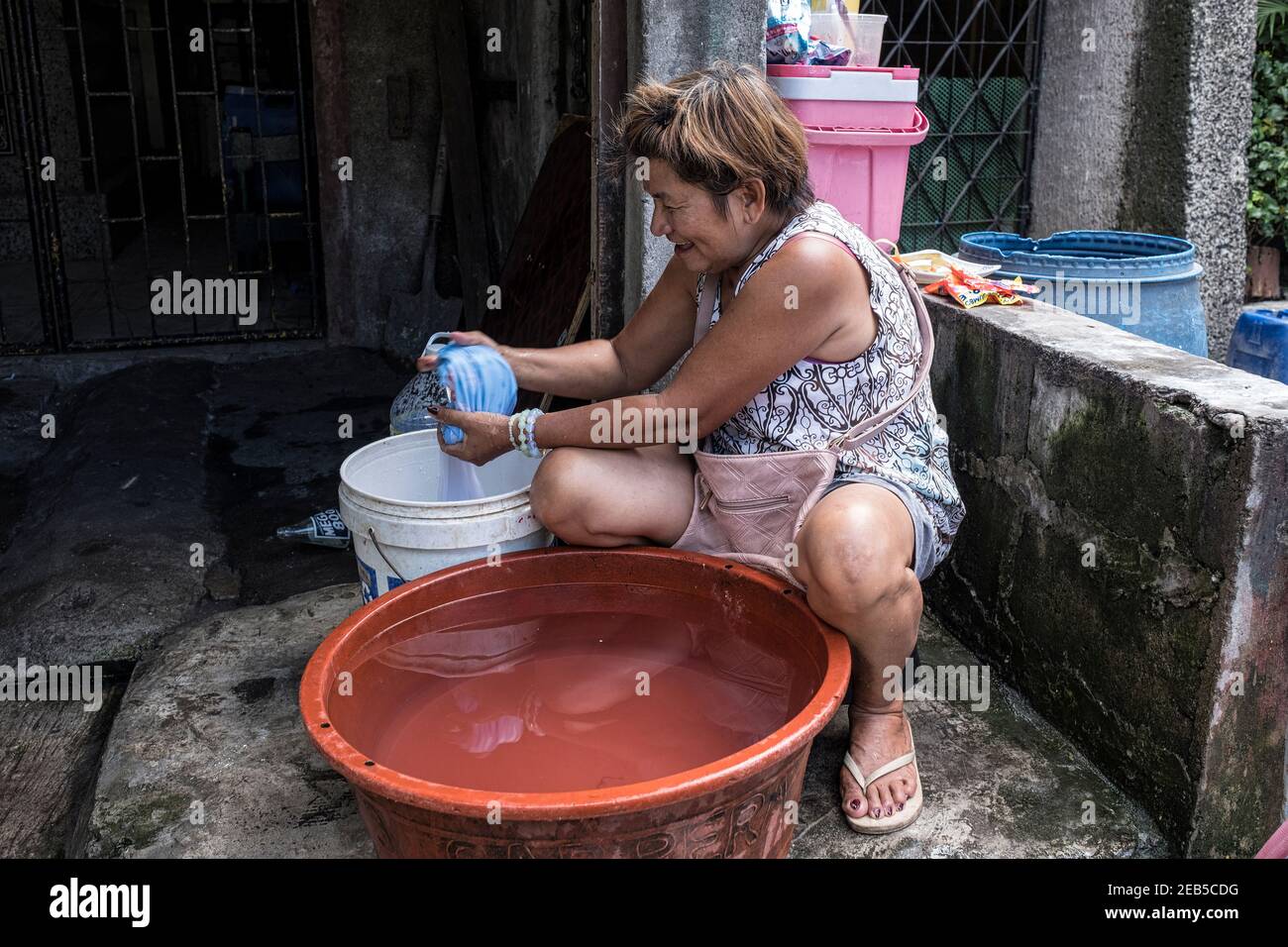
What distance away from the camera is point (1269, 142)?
5465 mm

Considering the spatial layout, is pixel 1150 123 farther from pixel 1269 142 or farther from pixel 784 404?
pixel 784 404

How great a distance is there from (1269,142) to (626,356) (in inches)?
A: 164

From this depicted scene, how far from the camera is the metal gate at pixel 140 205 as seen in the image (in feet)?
18.3

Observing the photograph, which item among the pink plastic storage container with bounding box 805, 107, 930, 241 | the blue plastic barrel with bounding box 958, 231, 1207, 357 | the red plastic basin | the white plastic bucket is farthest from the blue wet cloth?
the blue plastic barrel with bounding box 958, 231, 1207, 357

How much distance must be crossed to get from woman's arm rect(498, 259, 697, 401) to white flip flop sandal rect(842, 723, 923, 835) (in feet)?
3.21

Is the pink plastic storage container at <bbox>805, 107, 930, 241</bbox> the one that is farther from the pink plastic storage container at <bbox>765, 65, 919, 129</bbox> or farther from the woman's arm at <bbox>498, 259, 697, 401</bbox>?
the woman's arm at <bbox>498, 259, 697, 401</bbox>

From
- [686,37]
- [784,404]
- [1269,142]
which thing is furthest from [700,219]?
[1269,142]

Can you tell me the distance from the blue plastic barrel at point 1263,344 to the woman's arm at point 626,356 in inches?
63.4

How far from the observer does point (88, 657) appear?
318 centimetres

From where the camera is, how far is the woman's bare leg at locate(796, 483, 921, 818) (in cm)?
214

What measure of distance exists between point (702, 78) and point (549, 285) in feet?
5.55

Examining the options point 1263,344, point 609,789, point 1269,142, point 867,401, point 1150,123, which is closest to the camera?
point 609,789

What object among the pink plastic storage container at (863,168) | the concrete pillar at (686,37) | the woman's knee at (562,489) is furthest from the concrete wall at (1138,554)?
the woman's knee at (562,489)
